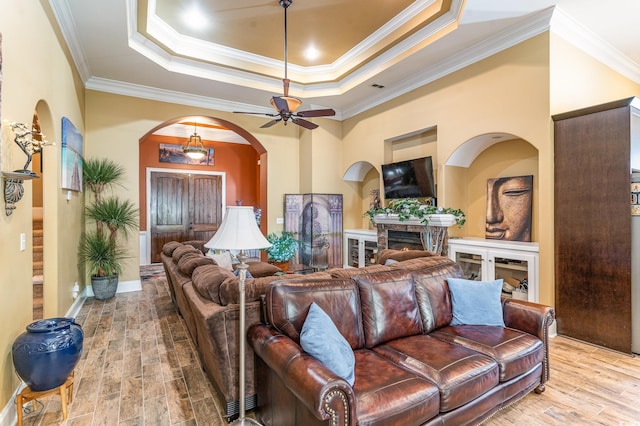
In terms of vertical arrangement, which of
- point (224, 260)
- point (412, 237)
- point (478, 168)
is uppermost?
point (478, 168)

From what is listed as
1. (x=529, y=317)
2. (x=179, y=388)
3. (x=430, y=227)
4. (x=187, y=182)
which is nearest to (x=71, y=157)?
(x=179, y=388)

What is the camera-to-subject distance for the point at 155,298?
16.8ft

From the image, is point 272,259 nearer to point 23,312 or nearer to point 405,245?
point 405,245

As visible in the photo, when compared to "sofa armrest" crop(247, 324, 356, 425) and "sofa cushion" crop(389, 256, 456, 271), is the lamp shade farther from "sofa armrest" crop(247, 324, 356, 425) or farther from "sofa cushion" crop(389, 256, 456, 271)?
"sofa cushion" crop(389, 256, 456, 271)

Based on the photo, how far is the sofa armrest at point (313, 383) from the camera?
143cm

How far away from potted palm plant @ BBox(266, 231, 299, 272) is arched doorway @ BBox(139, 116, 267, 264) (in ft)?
5.33

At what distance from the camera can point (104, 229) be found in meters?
5.31

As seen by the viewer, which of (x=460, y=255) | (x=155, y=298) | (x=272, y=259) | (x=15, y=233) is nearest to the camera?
(x=15, y=233)

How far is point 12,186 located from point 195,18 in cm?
307

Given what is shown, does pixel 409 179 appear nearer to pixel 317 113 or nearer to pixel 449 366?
pixel 317 113

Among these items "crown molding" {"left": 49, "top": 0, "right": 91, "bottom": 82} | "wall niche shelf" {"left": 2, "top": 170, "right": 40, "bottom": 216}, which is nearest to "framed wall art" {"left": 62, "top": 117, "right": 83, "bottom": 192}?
"crown molding" {"left": 49, "top": 0, "right": 91, "bottom": 82}

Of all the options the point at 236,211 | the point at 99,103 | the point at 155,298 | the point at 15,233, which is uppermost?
the point at 99,103

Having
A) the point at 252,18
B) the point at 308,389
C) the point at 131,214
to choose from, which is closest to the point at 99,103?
the point at 131,214

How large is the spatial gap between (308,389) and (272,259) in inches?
190
